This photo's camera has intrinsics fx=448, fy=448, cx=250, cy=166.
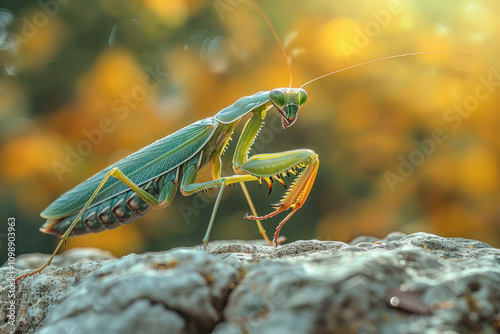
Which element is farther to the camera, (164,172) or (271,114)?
(271,114)

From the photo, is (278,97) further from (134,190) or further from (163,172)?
(134,190)

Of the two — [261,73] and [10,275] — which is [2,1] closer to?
[261,73]

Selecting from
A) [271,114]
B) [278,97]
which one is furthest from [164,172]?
[271,114]

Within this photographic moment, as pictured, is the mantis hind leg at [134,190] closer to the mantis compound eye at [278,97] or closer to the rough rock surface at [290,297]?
the mantis compound eye at [278,97]

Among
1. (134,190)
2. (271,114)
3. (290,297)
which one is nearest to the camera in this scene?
Result: (290,297)

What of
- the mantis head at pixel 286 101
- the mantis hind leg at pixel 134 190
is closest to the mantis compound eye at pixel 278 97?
the mantis head at pixel 286 101

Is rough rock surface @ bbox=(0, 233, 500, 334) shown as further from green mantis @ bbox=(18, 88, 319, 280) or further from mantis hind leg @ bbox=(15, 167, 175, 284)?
green mantis @ bbox=(18, 88, 319, 280)
